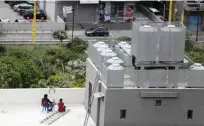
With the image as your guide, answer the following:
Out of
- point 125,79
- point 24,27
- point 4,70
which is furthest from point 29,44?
point 125,79

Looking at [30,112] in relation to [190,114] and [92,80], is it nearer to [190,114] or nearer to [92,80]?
[92,80]

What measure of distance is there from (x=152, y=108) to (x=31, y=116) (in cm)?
326

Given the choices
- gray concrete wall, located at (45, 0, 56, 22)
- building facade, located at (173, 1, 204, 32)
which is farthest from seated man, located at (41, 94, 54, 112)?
building facade, located at (173, 1, 204, 32)

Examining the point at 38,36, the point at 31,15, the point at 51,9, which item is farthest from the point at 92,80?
the point at 51,9

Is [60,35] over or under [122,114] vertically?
under

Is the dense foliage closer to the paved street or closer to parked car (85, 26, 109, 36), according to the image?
the paved street

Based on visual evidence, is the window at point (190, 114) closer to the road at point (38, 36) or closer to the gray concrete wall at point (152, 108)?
the gray concrete wall at point (152, 108)

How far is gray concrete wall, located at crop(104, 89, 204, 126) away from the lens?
716 inches


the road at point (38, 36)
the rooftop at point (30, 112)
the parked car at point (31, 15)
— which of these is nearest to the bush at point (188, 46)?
the road at point (38, 36)

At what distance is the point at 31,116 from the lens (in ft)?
65.1

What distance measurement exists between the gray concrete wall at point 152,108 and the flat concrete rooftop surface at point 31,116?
1323 millimetres

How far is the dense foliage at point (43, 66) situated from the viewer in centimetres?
2869

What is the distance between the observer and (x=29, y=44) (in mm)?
41281

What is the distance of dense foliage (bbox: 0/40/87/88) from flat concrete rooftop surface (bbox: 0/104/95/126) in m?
6.82
